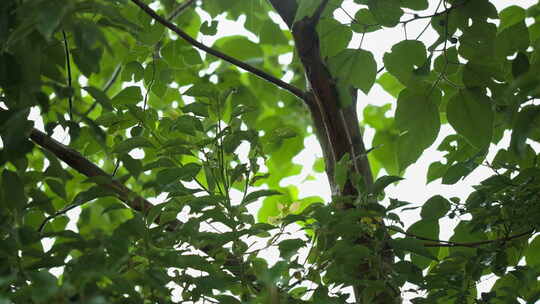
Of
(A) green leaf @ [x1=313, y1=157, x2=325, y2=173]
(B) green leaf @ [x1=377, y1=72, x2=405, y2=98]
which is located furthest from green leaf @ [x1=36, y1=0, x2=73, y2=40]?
(A) green leaf @ [x1=313, y1=157, x2=325, y2=173]

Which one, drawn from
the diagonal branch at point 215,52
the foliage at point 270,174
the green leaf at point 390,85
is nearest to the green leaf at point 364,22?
the foliage at point 270,174

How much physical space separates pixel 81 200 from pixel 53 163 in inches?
2.6

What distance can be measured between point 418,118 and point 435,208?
0.12 meters

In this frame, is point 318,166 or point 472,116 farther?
point 318,166

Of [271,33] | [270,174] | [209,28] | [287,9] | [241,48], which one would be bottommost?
[270,174]

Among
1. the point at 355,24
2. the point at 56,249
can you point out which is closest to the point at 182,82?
the point at 355,24

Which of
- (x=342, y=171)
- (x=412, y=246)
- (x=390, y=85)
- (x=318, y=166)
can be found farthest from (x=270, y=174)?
(x=318, y=166)

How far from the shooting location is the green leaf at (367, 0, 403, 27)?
0.77 m

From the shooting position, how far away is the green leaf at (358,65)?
829mm

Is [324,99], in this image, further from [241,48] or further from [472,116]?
[241,48]

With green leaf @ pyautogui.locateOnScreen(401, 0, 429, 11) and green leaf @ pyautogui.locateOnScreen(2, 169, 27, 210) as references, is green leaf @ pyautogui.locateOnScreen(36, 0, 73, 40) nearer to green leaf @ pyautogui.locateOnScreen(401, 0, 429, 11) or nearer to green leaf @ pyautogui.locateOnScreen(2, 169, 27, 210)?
green leaf @ pyautogui.locateOnScreen(2, 169, 27, 210)

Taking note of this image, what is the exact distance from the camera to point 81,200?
68cm

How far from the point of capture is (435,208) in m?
0.81

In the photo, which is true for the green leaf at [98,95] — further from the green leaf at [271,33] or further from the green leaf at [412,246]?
the green leaf at [271,33]
